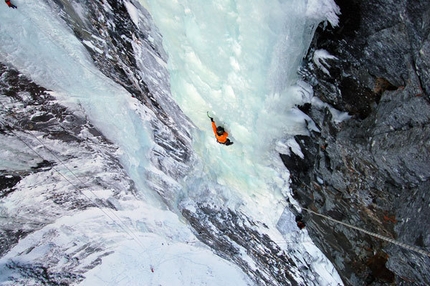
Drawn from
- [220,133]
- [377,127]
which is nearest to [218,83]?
[220,133]

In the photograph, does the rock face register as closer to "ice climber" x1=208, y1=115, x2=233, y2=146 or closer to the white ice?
the white ice

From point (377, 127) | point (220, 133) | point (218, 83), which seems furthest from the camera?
point (220, 133)

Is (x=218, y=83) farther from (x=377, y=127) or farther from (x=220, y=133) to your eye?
(x=377, y=127)

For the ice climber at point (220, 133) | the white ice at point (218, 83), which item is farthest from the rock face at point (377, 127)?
the ice climber at point (220, 133)

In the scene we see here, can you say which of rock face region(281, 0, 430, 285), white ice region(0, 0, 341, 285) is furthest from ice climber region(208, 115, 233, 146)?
rock face region(281, 0, 430, 285)

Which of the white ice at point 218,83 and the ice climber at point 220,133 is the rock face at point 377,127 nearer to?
the white ice at point 218,83

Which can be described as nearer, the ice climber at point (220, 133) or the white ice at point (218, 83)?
the white ice at point (218, 83)
